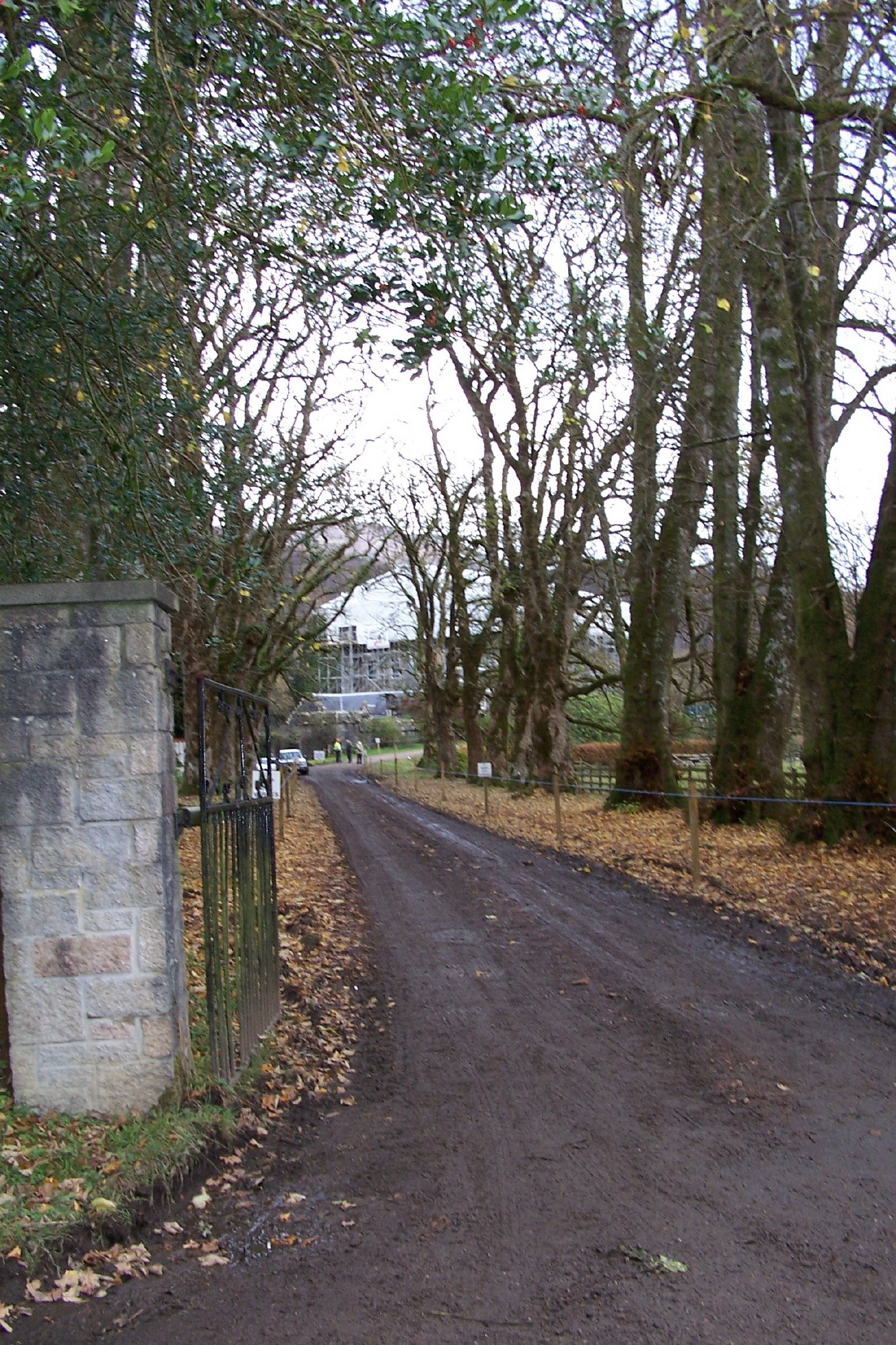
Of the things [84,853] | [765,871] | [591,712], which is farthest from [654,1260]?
[591,712]

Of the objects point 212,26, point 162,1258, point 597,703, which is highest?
point 212,26

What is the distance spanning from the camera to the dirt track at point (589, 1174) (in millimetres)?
3676

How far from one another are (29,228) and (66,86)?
2143mm

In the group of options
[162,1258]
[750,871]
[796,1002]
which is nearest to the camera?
[162,1258]

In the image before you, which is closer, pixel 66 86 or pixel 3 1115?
pixel 3 1115

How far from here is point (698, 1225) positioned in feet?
13.9

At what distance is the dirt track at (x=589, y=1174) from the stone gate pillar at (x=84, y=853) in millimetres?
992

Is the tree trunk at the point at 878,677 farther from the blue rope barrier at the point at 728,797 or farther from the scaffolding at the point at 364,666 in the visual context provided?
the scaffolding at the point at 364,666

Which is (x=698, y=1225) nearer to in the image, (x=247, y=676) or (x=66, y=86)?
(x=66, y=86)

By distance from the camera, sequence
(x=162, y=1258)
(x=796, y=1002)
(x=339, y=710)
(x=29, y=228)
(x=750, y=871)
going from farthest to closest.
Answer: (x=339, y=710) < (x=750, y=871) < (x=796, y=1002) < (x=29, y=228) < (x=162, y=1258)

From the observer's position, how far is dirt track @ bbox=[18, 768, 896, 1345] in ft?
12.1

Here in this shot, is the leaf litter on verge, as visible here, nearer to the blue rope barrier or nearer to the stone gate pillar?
the stone gate pillar

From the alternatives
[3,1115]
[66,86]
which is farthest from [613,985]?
[66,86]

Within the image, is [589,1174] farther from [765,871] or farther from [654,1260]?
[765,871]
